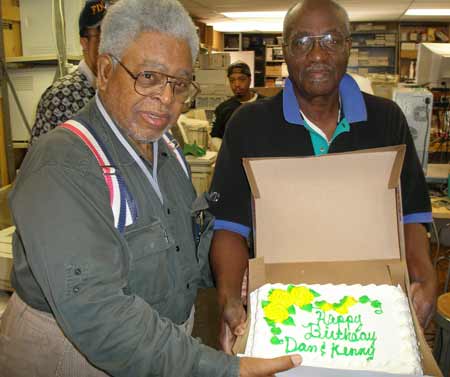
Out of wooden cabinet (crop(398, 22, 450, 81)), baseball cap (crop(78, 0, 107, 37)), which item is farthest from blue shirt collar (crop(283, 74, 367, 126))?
wooden cabinet (crop(398, 22, 450, 81))

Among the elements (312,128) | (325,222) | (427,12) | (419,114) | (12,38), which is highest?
(427,12)

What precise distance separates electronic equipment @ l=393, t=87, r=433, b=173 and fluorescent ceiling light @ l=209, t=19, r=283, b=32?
20.7 ft

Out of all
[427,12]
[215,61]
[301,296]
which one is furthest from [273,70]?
[301,296]

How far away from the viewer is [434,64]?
309 centimetres

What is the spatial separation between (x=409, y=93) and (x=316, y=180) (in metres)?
2.00

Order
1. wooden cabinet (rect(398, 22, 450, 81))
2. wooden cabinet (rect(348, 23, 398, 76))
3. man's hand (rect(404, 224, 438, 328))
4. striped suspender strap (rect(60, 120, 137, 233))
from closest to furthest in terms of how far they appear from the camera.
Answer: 1. striped suspender strap (rect(60, 120, 137, 233))
2. man's hand (rect(404, 224, 438, 328))
3. wooden cabinet (rect(398, 22, 450, 81))
4. wooden cabinet (rect(348, 23, 398, 76))

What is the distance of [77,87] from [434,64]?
2.40m

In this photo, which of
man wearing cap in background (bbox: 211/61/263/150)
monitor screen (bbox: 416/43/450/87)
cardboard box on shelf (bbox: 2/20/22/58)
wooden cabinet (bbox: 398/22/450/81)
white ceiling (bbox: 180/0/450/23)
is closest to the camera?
cardboard box on shelf (bbox: 2/20/22/58)

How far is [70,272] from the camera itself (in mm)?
785

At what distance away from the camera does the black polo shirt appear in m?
1.33

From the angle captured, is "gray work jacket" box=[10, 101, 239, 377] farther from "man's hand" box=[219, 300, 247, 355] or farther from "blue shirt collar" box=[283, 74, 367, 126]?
"blue shirt collar" box=[283, 74, 367, 126]

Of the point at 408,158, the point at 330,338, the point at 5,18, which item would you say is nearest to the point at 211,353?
the point at 330,338

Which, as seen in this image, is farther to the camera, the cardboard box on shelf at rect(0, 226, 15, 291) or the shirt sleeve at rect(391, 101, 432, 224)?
the cardboard box on shelf at rect(0, 226, 15, 291)

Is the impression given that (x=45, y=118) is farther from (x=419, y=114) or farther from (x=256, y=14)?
(x=256, y=14)
